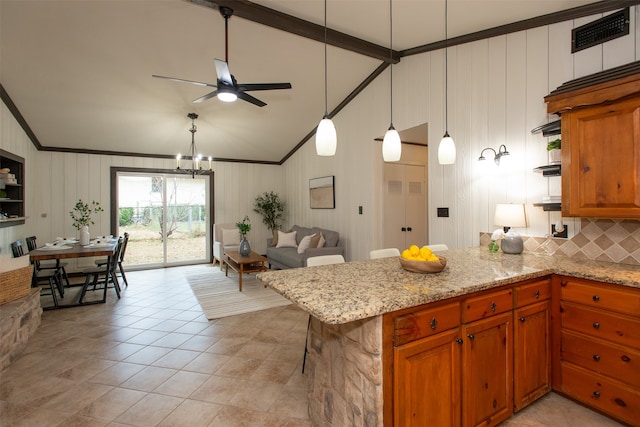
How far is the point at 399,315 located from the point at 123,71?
4615 mm

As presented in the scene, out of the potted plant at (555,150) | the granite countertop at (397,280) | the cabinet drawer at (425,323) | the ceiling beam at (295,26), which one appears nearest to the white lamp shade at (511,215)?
the granite countertop at (397,280)

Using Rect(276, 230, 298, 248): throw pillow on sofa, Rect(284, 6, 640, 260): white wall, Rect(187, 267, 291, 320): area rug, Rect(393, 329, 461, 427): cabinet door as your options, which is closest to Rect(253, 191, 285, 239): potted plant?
Rect(276, 230, 298, 248): throw pillow on sofa

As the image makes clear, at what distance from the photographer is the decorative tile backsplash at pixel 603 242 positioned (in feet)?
7.37

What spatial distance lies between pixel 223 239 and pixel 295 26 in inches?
179

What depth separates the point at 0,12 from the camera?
2.90 meters

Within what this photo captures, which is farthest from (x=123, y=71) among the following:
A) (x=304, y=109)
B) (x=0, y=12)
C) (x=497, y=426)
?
(x=497, y=426)

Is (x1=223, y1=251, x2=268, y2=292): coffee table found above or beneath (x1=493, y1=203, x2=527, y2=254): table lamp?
beneath

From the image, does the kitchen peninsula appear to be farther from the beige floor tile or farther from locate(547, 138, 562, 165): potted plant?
the beige floor tile

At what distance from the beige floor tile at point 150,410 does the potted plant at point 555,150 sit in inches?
137

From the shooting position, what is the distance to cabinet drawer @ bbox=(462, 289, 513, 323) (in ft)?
5.48

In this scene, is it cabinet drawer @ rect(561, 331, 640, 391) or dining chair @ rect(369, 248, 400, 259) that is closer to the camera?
cabinet drawer @ rect(561, 331, 640, 391)

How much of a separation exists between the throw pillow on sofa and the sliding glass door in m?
2.02

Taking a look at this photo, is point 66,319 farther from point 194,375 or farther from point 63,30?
point 63,30

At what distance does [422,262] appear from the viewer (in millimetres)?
1887
